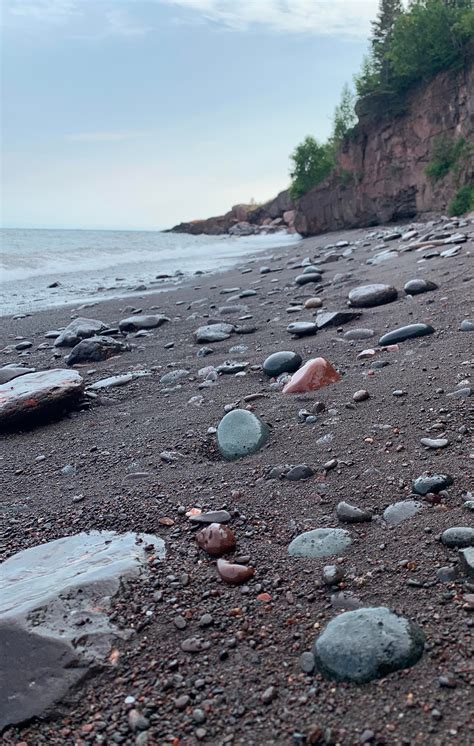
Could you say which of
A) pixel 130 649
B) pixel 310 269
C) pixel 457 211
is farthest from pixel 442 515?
pixel 457 211

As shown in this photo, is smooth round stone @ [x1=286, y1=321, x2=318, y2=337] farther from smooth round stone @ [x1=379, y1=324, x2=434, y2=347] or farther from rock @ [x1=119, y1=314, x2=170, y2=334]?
rock @ [x1=119, y1=314, x2=170, y2=334]

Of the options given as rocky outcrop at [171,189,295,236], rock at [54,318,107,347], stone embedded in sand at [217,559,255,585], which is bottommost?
stone embedded in sand at [217,559,255,585]

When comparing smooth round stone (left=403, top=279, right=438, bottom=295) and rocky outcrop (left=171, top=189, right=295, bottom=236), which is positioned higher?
rocky outcrop (left=171, top=189, right=295, bottom=236)

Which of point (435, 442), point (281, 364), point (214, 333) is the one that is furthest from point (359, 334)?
point (435, 442)

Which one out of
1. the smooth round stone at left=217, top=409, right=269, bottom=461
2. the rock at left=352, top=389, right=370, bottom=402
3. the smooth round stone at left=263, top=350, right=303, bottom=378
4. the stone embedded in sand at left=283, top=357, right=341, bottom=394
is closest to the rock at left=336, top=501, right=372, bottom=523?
the smooth round stone at left=217, top=409, right=269, bottom=461

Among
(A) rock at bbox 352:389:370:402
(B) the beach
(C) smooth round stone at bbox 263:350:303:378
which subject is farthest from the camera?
(C) smooth round stone at bbox 263:350:303:378

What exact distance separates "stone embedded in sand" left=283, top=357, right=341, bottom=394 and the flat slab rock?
1366 mm

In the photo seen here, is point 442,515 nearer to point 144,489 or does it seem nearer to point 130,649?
point 130,649

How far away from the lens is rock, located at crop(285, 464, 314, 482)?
2.19 m

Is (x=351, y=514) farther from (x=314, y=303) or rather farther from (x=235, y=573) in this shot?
(x=314, y=303)

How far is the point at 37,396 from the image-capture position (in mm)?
3334

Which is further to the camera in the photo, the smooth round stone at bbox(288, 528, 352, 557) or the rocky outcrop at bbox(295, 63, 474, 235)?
the rocky outcrop at bbox(295, 63, 474, 235)

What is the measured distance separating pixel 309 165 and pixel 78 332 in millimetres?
34583

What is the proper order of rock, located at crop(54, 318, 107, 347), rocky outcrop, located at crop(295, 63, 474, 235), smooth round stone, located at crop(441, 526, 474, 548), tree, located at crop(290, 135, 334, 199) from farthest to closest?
1. tree, located at crop(290, 135, 334, 199)
2. rocky outcrop, located at crop(295, 63, 474, 235)
3. rock, located at crop(54, 318, 107, 347)
4. smooth round stone, located at crop(441, 526, 474, 548)
